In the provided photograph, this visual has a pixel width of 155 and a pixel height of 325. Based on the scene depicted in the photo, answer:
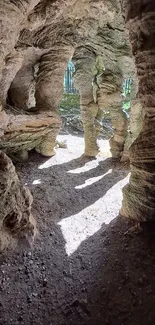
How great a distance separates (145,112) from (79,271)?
2436mm

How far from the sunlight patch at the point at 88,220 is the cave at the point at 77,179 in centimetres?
2

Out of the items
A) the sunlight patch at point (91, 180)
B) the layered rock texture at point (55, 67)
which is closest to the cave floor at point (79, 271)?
the sunlight patch at point (91, 180)

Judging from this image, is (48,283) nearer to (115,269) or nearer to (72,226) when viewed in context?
(115,269)

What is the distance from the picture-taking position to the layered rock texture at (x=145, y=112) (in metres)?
3.28

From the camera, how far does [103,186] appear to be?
6.54 m

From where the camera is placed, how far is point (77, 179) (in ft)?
22.6

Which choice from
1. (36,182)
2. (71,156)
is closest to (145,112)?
(36,182)

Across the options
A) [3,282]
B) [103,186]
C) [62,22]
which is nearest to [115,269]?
[3,282]

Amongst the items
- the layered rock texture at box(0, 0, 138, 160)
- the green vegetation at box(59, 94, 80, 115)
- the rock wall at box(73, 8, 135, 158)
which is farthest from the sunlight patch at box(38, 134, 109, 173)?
the green vegetation at box(59, 94, 80, 115)

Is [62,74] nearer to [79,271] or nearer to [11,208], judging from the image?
[11,208]

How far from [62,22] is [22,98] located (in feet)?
6.83

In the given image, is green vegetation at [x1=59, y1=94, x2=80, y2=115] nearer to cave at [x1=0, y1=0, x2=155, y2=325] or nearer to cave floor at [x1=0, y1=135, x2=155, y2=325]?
cave at [x1=0, y1=0, x2=155, y2=325]

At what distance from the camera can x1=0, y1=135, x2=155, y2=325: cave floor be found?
112 inches

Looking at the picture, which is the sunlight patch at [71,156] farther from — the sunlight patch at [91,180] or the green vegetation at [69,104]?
the green vegetation at [69,104]
